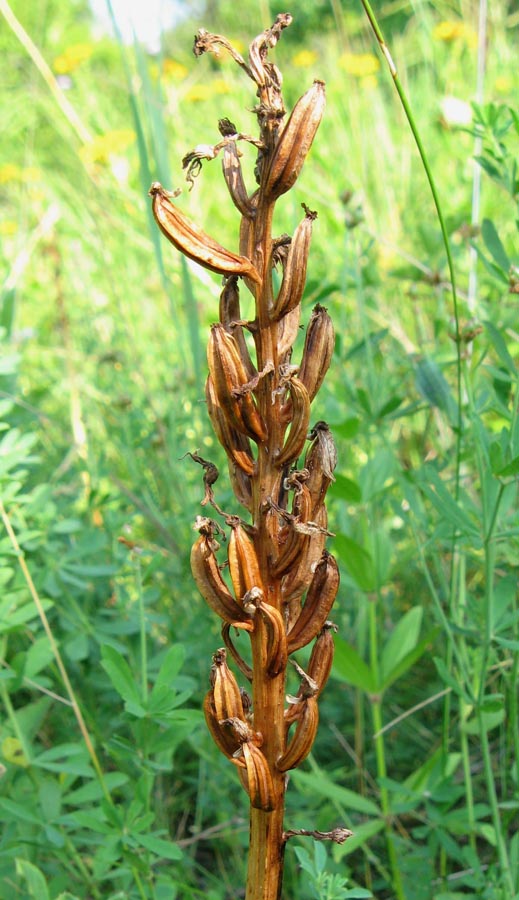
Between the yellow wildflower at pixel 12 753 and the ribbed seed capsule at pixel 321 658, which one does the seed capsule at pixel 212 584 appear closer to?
the ribbed seed capsule at pixel 321 658

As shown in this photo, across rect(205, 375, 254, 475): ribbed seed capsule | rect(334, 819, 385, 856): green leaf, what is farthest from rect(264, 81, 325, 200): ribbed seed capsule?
rect(334, 819, 385, 856): green leaf

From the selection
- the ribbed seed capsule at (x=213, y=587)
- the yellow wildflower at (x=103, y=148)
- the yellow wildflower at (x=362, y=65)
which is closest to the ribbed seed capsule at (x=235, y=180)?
the ribbed seed capsule at (x=213, y=587)

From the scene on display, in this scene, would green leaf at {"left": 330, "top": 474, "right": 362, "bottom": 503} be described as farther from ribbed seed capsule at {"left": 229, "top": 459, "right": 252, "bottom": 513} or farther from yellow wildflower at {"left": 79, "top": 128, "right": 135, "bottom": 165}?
yellow wildflower at {"left": 79, "top": 128, "right": 135, "bottom": 165}

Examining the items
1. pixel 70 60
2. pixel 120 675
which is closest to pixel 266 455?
pixel 120 675

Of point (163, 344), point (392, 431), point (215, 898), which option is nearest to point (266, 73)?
point (215, 898)

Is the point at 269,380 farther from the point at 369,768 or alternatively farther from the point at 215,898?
the point at 369,768

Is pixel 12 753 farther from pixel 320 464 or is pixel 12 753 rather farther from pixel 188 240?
pixel 188 240

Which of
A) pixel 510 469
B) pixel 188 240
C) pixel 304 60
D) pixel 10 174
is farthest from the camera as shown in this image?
pixel 304 60
